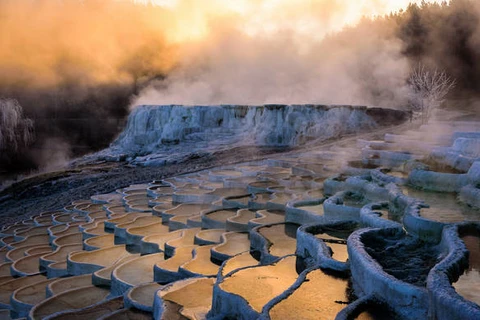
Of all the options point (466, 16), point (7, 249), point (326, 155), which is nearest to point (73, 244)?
point (7, 249)

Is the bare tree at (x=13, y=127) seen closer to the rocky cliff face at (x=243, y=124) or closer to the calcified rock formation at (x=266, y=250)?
the rocky cliff face at (x=243, y=124)

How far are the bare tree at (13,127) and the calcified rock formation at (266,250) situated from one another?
56.0 ft

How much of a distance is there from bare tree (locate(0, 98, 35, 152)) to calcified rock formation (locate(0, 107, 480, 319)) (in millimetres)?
17073

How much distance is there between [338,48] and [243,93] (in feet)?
21.2

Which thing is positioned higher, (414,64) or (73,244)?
(414,64)

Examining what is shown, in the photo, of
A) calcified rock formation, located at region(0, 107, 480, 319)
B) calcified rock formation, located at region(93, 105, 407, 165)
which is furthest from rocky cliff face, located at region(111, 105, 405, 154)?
calcified rock formation, located at region(0, 107, 480, 319)

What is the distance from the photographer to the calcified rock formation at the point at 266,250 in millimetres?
3225

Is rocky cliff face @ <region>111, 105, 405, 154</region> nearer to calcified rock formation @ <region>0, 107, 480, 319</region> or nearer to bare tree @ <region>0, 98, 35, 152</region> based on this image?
calcified rock formation @ <region>0, 107, 480, 319</region>

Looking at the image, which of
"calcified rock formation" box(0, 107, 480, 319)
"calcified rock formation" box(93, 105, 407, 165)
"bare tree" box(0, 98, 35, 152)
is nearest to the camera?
"calcified rock formation" box(0, 107, 480, 319)

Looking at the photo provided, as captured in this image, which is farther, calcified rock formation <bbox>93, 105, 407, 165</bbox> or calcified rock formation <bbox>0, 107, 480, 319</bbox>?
calcified rock formation <bbox>93, 105, 407, 165</bbox>

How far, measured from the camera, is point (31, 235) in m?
8.68

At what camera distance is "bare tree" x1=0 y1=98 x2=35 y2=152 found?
994 inches

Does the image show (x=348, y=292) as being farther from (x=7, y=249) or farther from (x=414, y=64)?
(x=414, y=64)

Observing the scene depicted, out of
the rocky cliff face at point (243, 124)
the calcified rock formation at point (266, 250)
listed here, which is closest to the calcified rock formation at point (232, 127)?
the rocky cliff face at point (243, 124)
